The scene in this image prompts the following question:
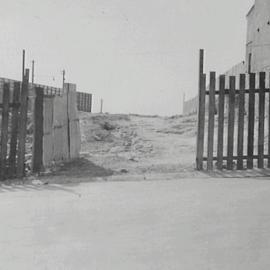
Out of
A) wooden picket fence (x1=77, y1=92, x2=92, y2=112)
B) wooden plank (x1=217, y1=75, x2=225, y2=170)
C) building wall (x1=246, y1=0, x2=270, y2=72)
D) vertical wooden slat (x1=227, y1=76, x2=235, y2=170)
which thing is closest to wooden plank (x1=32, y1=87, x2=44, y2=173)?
wooden plank (x1=217, y1=75, x2=225, y2=170)

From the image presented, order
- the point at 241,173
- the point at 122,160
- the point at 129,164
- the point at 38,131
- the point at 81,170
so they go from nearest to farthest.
Result: the point at 241,173
the point at 38,131
the point at 81,170
the point at 129,164
the point at 122,160

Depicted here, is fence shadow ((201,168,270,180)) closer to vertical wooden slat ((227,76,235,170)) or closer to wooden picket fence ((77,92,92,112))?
vertical wooden slat ((227,76,235,170))

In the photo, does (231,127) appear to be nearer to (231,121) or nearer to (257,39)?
(231,121)

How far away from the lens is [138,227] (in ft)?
16.3

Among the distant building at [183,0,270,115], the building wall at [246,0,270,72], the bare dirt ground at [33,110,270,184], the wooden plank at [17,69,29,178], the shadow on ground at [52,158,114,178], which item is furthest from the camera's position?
the distant building at [183,0,270,115]

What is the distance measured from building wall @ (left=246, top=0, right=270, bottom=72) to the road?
23127 millimetres

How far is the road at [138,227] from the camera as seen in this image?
155 inches

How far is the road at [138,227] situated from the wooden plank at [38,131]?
1937 millimetres

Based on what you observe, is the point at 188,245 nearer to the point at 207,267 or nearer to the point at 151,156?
the point at 207,267

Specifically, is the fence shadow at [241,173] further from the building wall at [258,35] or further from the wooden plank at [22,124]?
the building wall at [258,35]

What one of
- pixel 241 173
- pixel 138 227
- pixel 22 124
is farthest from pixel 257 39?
pixel 138 227

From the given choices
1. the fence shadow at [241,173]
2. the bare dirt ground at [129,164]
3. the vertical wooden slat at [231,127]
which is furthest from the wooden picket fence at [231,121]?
the bare dirt ground at [129,164]

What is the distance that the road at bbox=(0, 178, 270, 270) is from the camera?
3.94 meters

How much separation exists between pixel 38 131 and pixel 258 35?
27211 millimetres
